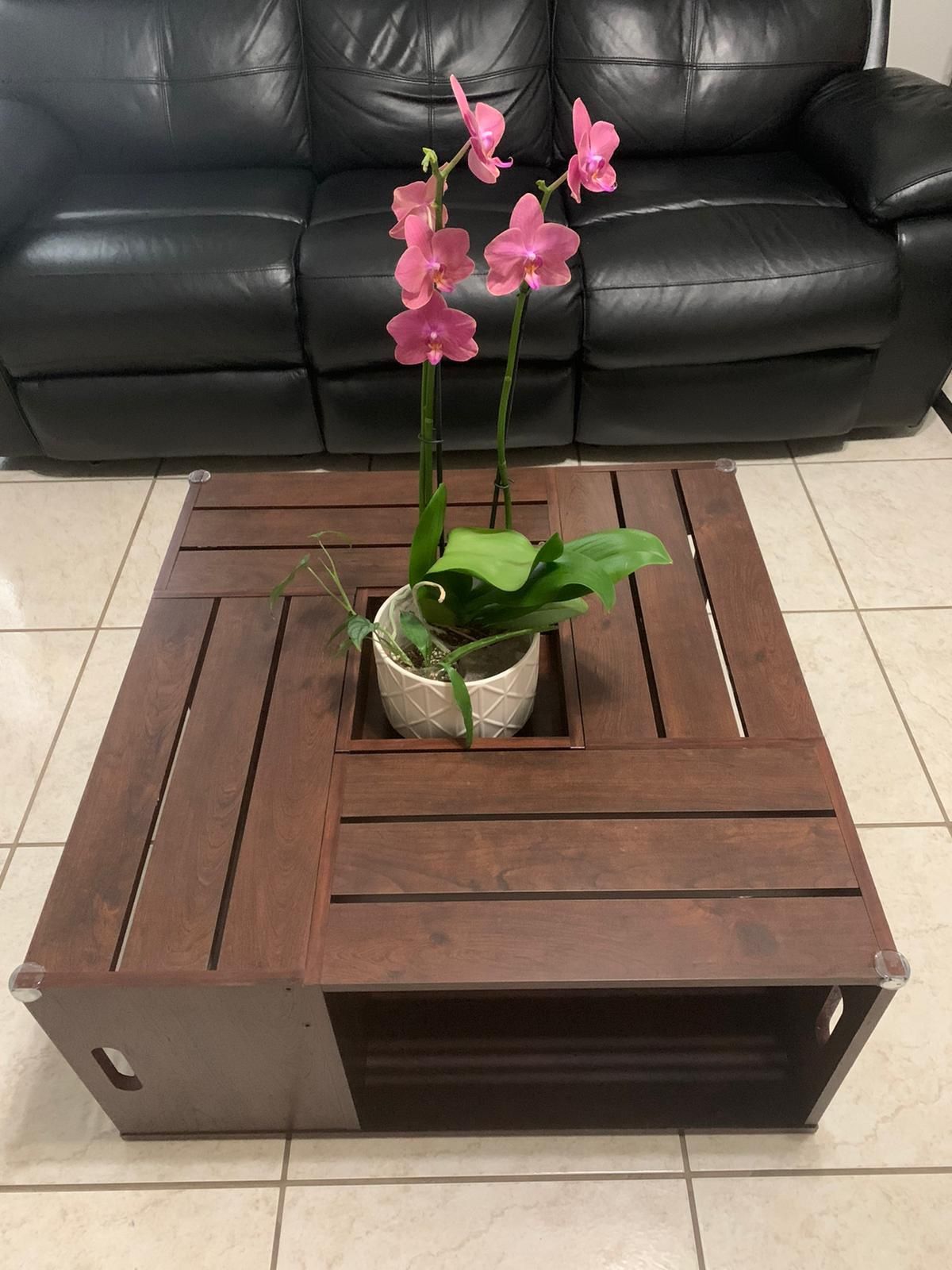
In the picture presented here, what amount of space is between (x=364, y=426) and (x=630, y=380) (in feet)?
1.82

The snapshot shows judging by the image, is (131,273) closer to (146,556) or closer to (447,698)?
(146,556)

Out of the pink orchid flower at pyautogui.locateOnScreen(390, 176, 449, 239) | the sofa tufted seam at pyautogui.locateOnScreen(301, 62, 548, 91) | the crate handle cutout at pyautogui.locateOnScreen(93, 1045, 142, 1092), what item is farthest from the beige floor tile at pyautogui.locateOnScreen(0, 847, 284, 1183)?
the sofa tufted seam at pyautogui.locateOnScreen(301, 62, 548, 91)

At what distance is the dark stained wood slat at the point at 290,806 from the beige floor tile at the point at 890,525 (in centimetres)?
110

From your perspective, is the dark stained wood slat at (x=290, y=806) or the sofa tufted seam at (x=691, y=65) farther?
the sofa tufted seam at (x=691, y=65)

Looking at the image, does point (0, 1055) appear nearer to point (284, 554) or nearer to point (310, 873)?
point (310, 873)

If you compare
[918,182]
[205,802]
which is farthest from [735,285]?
[205,802]

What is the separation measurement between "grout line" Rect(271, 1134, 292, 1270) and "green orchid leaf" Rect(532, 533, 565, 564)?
750 millimetres

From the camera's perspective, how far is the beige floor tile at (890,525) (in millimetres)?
1783

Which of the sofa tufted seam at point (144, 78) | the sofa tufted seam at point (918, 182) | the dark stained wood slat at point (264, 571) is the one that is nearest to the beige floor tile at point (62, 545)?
the dark stained wood slat at point (264, 571)

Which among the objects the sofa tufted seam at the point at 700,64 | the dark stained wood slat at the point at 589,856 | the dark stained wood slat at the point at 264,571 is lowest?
the dark stained wood slat at the point at 264,571

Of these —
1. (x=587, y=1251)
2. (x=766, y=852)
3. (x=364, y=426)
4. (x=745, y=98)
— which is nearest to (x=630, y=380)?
(x=364, y=426)

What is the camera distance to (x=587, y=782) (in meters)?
1.00

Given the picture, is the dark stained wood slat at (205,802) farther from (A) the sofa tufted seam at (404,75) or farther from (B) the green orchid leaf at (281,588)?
(A) the sofa tufted seam at (404,75)

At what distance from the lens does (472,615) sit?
3.37 feet
